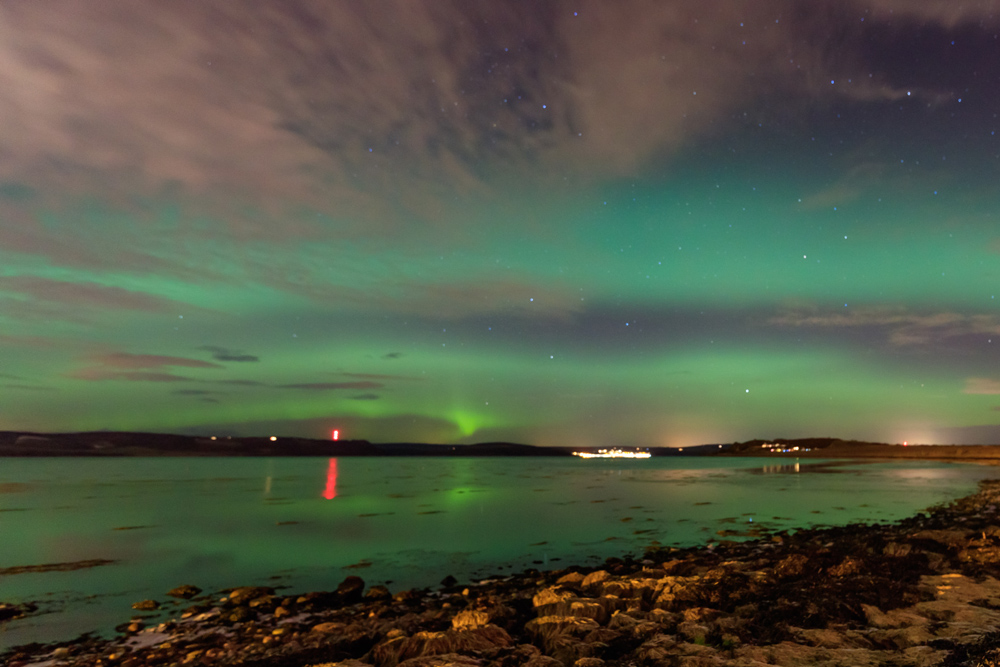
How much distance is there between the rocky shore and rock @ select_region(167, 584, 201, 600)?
57mm

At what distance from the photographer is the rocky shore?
8.34m

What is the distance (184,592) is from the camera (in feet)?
57.3

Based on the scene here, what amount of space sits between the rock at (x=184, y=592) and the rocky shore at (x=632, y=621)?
0.19 ft

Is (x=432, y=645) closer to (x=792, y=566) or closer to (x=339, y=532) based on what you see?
(x=792, y=566)

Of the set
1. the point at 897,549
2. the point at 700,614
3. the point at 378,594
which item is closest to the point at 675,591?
the point at 700,614

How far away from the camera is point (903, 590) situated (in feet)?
36.4

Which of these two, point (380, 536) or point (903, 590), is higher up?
point (903, 590)

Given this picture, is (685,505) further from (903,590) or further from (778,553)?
(903,590)

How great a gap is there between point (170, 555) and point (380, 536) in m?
9.44

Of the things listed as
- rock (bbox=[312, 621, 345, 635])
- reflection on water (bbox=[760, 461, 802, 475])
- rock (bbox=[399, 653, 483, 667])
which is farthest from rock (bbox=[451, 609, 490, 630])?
reflection on water (bbox=[760, 461, 802, 475])

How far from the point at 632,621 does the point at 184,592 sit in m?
14.6

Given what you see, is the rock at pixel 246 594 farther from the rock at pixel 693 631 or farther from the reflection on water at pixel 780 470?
the reflection on water at pixel 780 470

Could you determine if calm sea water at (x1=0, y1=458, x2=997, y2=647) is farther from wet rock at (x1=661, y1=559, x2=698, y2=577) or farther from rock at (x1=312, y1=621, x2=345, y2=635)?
rock at (x1=312, y1=621, x2=345, y2=635)

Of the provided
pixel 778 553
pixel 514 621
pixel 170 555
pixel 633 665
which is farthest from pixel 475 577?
pixel 170 555
